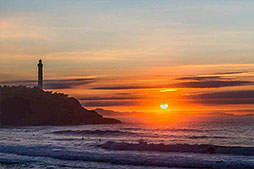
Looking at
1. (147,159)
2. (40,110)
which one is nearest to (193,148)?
(147,159)

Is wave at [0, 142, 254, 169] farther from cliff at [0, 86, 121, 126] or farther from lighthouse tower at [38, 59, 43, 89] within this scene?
lighthouse tower at [38, 59, 43, 89]

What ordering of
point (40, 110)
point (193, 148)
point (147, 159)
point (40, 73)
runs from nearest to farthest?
point (147, 159)
point (193, 148)
point (40, 110)
point (40, 73)

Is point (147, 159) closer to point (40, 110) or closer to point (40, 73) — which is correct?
point (40, 110)

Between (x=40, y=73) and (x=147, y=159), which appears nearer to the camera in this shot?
(x=147, y=159)

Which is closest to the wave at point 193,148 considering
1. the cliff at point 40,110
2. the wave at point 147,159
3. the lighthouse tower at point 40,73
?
the wave at point 147,159

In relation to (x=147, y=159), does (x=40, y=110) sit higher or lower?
higher

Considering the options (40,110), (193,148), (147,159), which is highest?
(40,110)

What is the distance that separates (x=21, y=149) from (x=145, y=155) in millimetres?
12513

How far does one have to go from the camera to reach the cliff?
355 feet

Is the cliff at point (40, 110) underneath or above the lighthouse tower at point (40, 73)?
underneath

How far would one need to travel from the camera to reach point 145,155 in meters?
33.2

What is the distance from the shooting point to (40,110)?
112312 millimetres

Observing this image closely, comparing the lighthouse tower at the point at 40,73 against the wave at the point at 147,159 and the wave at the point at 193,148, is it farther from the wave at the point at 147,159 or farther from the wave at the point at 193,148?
A: the wave at the point at 147,159

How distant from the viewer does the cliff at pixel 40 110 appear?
108 m
